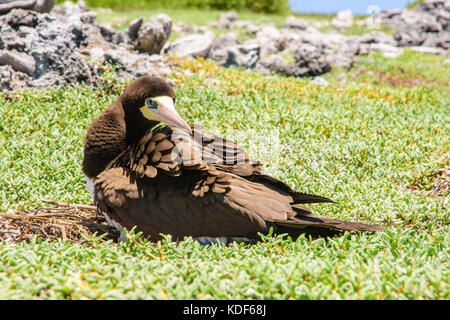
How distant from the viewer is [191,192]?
12.6 feet

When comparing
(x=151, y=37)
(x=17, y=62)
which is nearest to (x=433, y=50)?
(x=151, y=37)

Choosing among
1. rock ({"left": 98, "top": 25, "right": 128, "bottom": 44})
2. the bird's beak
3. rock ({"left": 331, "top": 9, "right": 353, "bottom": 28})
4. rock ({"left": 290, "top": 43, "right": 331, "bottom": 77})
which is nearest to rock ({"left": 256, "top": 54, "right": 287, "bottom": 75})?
rock ({"left": 290, "top": 43, "right": 331, "bottom": 77})

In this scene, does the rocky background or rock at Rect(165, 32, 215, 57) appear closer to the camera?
the rocky background

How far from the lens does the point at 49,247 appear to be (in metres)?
3.53

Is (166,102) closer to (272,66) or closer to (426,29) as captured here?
(272,66)

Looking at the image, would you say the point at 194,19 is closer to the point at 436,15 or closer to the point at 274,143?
the point at 436,15

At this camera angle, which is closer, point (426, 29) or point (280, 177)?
point (280, 177)

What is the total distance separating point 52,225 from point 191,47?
9.38 metres

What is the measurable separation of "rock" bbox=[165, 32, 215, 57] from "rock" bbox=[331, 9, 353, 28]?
1855 centimetres

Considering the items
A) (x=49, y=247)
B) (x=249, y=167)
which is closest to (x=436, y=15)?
(x=249, y=167)

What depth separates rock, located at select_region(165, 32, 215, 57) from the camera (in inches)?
494

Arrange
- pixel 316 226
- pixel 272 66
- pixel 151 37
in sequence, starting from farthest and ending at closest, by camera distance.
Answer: pixel 272 66, pixel 151 37, pixel 316 226

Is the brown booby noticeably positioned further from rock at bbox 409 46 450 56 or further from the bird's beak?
rock at bbox 409 46 450 56

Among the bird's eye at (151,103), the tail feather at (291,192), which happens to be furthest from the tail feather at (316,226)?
the bird's eye at (151,103)
